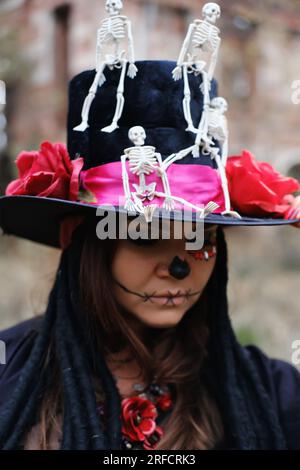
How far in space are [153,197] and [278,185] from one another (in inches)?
12.8

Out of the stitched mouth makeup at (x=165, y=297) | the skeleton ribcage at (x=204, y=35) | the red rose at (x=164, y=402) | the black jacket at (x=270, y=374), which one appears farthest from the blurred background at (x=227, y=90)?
the skeleton ribcage at (x=204, y=35)

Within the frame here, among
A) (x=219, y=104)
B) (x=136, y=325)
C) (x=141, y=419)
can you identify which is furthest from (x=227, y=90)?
(x=141, y=419)

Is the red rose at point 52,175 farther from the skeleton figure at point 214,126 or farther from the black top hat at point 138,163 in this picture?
the skeleton figure at point 214,126

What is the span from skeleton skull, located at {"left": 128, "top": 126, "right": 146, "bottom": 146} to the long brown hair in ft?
0.68

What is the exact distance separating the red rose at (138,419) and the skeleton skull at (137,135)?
0.52 metres

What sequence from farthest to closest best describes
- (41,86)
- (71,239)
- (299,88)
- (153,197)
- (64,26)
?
(41,86)
(64,26)
(299,88)
(71,239)
(153,197)

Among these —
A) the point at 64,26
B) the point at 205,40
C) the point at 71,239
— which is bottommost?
the point at 71,239

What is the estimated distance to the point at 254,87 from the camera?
5.80 metres

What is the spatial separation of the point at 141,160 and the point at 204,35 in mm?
302

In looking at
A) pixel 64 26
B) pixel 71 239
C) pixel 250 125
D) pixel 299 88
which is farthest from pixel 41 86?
pixel 71 239

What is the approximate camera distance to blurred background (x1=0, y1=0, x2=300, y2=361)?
185 inches

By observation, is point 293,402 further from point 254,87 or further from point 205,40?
point 254,87

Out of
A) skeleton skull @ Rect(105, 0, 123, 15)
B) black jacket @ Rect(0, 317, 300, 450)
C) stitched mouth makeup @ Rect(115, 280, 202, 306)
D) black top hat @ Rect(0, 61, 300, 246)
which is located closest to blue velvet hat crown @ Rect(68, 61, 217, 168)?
black top hat @ Rect(0, 61, 300, 246)

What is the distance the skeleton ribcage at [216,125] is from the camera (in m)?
1.18
